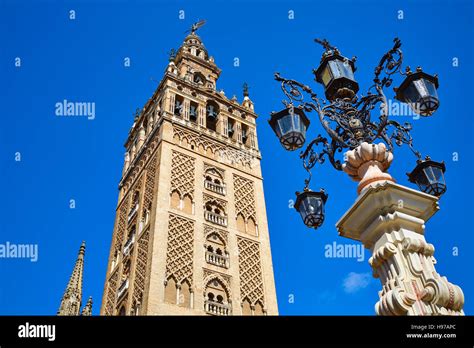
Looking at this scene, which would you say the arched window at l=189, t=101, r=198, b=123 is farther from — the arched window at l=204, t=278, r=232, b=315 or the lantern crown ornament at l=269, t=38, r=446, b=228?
the lantern crown ornament at l=269, t=38, r=446, b=228

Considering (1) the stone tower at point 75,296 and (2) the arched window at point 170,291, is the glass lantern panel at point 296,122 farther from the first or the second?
(1) the stone tower at point 75,296

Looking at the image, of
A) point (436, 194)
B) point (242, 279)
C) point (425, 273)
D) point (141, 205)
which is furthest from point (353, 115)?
point (141, 205)

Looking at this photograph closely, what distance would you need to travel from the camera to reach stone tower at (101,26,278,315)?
16625 mm

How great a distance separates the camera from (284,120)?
5.48 metres

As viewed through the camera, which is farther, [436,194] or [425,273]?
[436,194]

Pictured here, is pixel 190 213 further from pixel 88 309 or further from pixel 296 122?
pixel 296 122

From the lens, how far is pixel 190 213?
18.7 metres

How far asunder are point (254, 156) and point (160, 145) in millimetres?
4664

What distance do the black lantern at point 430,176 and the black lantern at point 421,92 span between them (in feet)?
1.65

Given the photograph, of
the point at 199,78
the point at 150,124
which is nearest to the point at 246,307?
the point at 150,124

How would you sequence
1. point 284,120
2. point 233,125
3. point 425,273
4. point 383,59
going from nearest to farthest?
point 425,273
point 284,120
point 383,59
point 233,125

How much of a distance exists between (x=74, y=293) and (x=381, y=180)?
Answer: 83.9 feet

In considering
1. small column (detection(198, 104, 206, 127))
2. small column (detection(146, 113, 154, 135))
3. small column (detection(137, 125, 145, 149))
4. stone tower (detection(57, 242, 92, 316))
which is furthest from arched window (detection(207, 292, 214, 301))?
stone tower (detection(57, 242, 92, 316))
